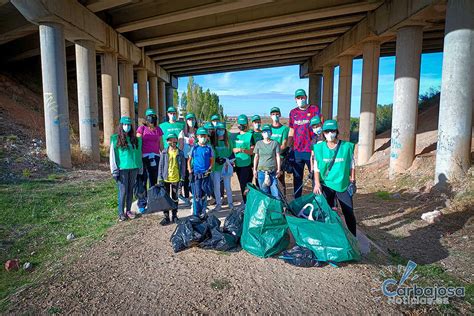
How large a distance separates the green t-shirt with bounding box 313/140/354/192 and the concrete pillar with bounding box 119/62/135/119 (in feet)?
47.8

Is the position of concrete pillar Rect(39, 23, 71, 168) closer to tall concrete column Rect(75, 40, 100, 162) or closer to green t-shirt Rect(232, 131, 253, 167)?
tall concrete column Rect(75, 40, 100, 162)

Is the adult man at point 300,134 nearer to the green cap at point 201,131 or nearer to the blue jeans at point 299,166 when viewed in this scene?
the blue jeans at point 299,166

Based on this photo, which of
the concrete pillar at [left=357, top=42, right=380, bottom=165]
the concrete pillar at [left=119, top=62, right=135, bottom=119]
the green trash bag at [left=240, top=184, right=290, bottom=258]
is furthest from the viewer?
the concrete pillar at [left=119, top=62, right=135, bottom=119]

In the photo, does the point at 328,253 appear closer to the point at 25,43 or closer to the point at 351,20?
the point at 351,20

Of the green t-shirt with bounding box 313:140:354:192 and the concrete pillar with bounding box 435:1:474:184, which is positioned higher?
the concrete pillar with bounding box 435:1:474:184

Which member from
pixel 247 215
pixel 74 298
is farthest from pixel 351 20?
pixel 74 298

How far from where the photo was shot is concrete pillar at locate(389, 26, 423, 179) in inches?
363

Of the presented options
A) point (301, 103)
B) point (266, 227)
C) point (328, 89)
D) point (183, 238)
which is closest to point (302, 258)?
point (266, 227)

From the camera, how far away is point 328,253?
10.9 feet

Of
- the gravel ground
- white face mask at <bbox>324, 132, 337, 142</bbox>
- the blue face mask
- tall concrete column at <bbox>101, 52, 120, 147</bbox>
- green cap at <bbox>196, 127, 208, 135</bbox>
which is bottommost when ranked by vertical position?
the gravel ground

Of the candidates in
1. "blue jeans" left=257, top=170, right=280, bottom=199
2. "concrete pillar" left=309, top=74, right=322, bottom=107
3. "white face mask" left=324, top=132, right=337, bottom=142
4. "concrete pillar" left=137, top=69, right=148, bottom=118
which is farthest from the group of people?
"concrete pillar" left=309, top=74, right=322, bottom=107

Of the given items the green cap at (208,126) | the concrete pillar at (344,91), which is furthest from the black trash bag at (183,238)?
the concrete pillar at (344,91)

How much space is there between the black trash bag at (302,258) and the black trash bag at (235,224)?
0.75m

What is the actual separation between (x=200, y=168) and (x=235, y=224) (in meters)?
1.27
